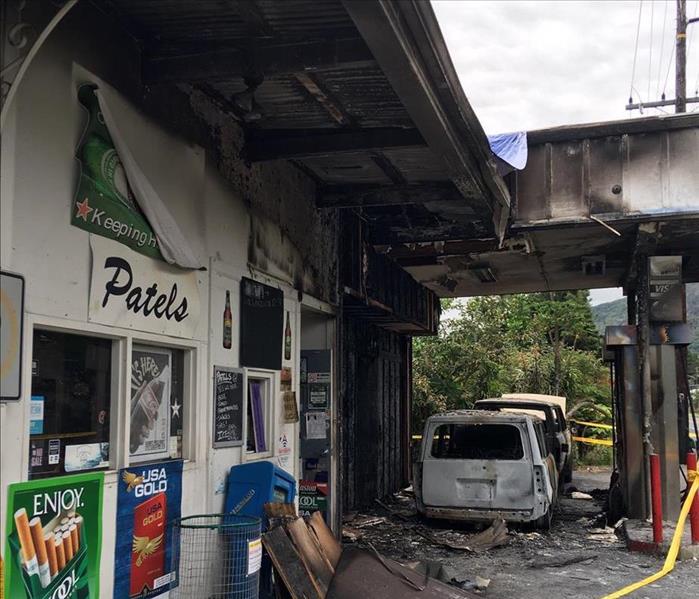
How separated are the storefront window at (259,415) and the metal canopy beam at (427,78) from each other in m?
3.04

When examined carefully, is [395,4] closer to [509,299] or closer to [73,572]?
[73,572]

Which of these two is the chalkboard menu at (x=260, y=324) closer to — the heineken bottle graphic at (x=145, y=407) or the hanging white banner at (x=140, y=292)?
the hanging white banner at (x=140, y=292)

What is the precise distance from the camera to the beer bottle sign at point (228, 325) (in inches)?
275

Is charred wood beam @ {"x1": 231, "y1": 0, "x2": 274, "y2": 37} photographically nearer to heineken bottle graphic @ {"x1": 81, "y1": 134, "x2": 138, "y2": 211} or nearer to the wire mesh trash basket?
heineken bottle graphic @ {"x1": 81, "y1": 134, "x2": 138, "y2": 211}

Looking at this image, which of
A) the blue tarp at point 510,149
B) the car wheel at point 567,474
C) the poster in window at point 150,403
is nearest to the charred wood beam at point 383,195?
the blue tarp at point 510,149

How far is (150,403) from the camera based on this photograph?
5.94 meters

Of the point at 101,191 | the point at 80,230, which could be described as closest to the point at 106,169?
the point at 101,191

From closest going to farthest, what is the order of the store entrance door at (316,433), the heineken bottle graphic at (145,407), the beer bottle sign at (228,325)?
1. the heineken bottle graphic at (145,407)
2. the beer bottle sign at (228,325)
3. the store entrance door at (316,433)

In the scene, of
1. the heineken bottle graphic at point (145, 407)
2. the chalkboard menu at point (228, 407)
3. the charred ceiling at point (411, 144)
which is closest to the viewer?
the charred ceiling at point (411, 144)

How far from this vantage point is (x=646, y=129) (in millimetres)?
9805

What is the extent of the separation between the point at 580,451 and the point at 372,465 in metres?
11.4

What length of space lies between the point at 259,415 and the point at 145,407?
2227 millimetres

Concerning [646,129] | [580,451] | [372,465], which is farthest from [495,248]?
[580,451]

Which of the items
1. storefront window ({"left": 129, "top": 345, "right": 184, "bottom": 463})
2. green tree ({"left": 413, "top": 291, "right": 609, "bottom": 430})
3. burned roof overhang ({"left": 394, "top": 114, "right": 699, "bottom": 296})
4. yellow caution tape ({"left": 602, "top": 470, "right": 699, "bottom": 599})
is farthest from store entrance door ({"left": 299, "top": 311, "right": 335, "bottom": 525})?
green tree ({"left": 413, "top": 291, "right": 609, "bottom": 430})
